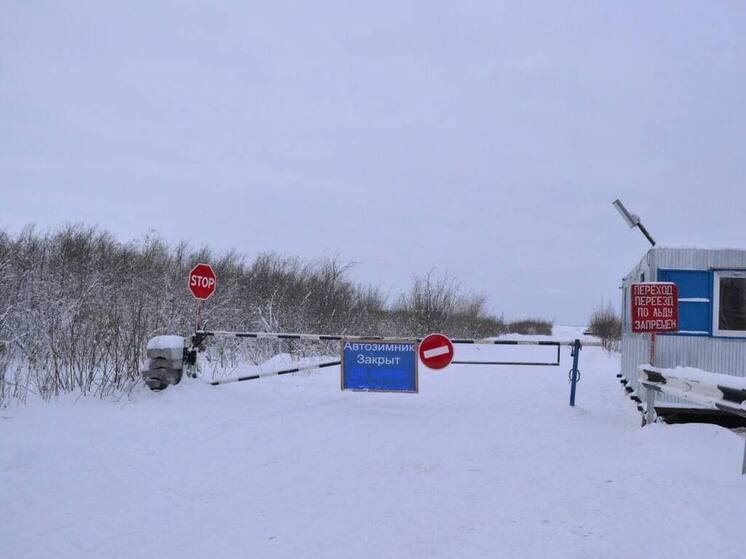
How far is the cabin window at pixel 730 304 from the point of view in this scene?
9.94 m

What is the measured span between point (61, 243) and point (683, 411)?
67.5 ft

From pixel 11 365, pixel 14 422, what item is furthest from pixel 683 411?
pixel 11 365

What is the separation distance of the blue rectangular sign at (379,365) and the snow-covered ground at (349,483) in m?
1.02

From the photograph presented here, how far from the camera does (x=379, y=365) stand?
1120 cm

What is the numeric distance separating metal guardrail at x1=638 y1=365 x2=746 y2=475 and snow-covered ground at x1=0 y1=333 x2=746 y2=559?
0.39 m

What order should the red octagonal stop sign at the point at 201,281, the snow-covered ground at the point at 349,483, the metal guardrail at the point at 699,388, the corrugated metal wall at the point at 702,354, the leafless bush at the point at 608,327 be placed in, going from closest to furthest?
1. the snow-covered ground at the point at 349,483
2. the metal guardrail at the point at 699,388
3. the corrugated metal wall at the point at 702,354
4. the red octagonal stop sign at the point at 201,281
5. the leafless bush at the point at 608,327

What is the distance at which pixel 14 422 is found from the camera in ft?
24.5

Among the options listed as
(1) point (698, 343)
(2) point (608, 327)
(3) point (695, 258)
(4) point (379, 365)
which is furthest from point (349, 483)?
(2) point (608, 327)

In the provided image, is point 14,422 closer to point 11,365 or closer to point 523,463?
point 11,365

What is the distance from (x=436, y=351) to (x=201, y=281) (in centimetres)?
424

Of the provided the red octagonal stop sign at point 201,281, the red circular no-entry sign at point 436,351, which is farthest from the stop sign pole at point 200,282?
the red circular no-entry sign at point 436,351

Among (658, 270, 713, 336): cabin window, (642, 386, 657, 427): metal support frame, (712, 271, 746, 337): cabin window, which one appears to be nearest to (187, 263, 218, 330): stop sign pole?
(642, 386, 657, 427): metal support frame

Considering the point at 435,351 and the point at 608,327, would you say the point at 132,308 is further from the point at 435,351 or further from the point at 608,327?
the point at 608,327

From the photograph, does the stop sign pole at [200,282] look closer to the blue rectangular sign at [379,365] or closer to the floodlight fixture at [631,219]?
the blue rectangular sign at [379,365]
